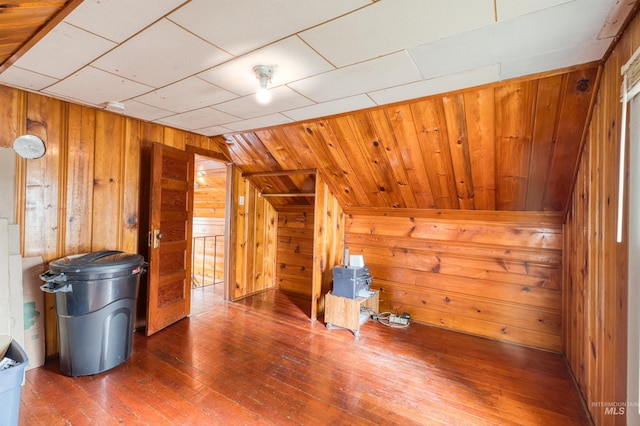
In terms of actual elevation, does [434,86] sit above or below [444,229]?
above

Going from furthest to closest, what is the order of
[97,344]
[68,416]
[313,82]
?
[97,344] → [313,82] → [68,416]

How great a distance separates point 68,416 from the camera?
1756 mm

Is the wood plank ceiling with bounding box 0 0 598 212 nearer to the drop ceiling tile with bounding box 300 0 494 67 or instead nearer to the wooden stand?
the drop ceiling tile with bounding box 300 0 494 67

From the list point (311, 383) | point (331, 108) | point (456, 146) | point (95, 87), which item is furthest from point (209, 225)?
point (456, 146)

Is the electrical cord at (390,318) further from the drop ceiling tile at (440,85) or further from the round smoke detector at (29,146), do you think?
the round smoke detector at (29,146)

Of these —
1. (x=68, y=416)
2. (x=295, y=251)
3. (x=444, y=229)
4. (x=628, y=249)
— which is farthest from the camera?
(x=295, y=251)

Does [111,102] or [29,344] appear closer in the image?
[29,344]

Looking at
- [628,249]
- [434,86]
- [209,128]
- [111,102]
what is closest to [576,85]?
[434,86]

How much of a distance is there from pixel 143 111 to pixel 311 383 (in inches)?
111

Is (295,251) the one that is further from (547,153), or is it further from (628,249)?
(628,249)

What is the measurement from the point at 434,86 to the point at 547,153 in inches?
43.7

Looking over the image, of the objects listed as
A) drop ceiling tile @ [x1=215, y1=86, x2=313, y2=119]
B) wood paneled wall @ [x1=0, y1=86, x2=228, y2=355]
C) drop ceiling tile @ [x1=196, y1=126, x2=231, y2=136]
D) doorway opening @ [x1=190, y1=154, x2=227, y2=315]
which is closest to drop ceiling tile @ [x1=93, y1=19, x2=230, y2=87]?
drop ceiling tile @ [x1=215, y1=86, x2=313, y2=119]

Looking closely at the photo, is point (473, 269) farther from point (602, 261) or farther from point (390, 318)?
point (602, 261)

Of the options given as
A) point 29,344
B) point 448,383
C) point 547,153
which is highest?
point 547,153
